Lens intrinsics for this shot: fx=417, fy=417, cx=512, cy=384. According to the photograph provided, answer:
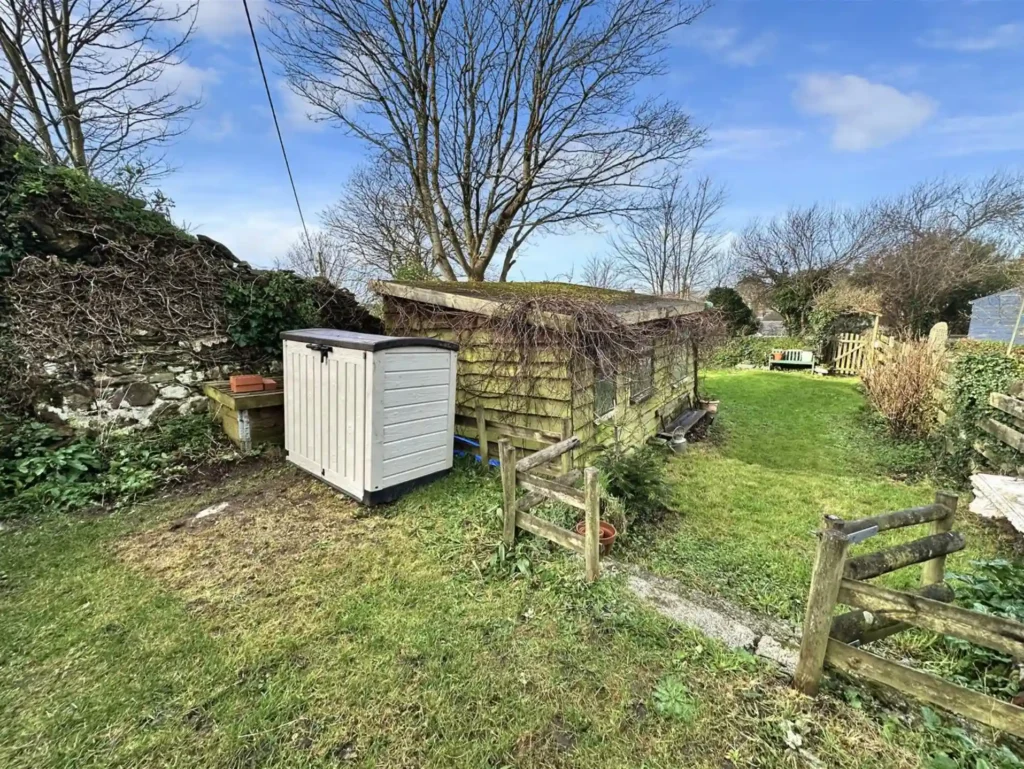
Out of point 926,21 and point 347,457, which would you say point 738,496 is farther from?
point 926,21

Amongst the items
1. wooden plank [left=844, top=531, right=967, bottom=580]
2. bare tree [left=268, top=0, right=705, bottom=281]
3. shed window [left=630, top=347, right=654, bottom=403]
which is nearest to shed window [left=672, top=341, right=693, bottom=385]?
shed window [left=630, top=347, right=654, bottom=403]

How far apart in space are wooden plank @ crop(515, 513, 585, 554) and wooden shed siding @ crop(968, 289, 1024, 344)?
898 inches

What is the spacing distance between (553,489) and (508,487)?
0.36 m

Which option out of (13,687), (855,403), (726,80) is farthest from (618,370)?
(855,403)

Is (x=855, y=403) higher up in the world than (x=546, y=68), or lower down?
lower down

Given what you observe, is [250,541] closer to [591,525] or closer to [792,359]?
[591,525]

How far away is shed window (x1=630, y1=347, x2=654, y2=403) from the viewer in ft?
20.9

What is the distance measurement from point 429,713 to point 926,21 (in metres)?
10.6

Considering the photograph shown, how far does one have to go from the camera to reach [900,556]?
195cm

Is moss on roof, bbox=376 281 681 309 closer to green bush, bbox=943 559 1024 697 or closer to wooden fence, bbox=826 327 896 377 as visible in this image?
green bush, bbox=943 559 1024 697

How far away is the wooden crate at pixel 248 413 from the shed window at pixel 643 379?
476 centimetres

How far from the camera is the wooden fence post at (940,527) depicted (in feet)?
7.51

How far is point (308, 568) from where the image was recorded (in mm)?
3025

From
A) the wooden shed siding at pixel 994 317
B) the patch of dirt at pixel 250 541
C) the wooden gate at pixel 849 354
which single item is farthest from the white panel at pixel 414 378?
the wooden shed siding at pixel 994 317
